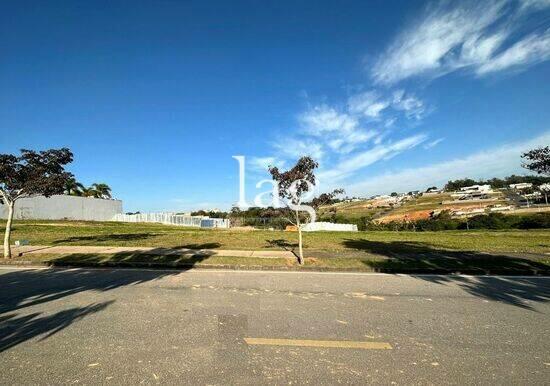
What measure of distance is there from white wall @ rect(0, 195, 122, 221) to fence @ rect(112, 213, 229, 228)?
9.66ft

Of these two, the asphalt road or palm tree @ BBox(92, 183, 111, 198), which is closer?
the asphalt road

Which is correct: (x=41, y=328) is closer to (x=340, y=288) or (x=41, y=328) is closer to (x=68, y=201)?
(x=340, y=288)

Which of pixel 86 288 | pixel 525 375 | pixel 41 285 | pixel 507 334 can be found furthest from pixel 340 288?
pixel 41 285

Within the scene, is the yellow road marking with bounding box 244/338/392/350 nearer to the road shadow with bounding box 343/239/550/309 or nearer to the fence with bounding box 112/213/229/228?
the road shadow with bounding box 343/239/550/309

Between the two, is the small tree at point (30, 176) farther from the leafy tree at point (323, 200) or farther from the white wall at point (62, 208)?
the white wall at point (62, 208)

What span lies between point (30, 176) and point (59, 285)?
7.41m

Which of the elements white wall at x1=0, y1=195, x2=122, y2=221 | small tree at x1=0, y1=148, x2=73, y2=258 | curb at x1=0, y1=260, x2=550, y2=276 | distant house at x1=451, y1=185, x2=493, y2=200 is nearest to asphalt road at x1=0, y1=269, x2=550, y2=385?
curb at x1=0, y1=260, x2=550, y2=276

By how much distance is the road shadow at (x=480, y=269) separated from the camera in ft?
26.6

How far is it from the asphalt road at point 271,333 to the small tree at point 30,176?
6.16 m

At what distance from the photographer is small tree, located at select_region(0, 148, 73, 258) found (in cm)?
1373

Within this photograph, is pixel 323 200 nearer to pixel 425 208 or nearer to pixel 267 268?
pixel 267 268

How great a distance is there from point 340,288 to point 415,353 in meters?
4.01

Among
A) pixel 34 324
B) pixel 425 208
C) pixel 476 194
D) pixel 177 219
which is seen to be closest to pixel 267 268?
pixel 34 324

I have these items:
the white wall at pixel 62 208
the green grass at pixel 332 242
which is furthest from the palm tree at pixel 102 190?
the green grass at pixel 332 242
